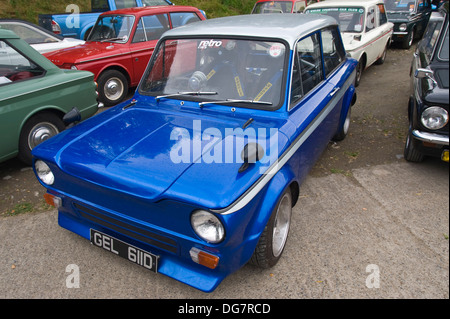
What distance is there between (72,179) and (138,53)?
16.0 feet

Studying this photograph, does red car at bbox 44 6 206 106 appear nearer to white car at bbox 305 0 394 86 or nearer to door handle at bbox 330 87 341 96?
white car at bbox 305 0 394 86

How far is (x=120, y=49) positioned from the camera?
658 cm

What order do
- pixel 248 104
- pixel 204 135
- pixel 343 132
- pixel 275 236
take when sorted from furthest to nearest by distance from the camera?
pixel 343 132 < pixel 248 104 < pixel 275 236 < pixel 204 135

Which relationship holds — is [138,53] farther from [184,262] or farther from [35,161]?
[184,262]

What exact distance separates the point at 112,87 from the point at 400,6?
8438mm

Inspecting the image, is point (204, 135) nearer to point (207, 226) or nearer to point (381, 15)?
point (207, 226)

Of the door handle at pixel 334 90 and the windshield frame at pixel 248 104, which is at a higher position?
the windshield frame at pixel 248 104

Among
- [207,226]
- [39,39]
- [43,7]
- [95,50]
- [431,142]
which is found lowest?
[431,142]

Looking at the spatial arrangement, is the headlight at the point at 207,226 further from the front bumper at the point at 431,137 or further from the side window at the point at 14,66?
the side window at the point at 14,66

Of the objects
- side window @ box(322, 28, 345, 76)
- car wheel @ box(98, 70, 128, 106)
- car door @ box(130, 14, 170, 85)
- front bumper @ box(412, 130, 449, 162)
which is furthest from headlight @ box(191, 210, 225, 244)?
car door @ box(130, 14, 170, 85)

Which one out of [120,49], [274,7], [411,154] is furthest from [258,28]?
[274,7]

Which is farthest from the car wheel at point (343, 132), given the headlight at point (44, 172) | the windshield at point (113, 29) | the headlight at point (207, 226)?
the windshield at point (113, 29)

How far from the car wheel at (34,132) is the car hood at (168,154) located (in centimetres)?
158

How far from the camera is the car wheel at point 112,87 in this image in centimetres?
645
